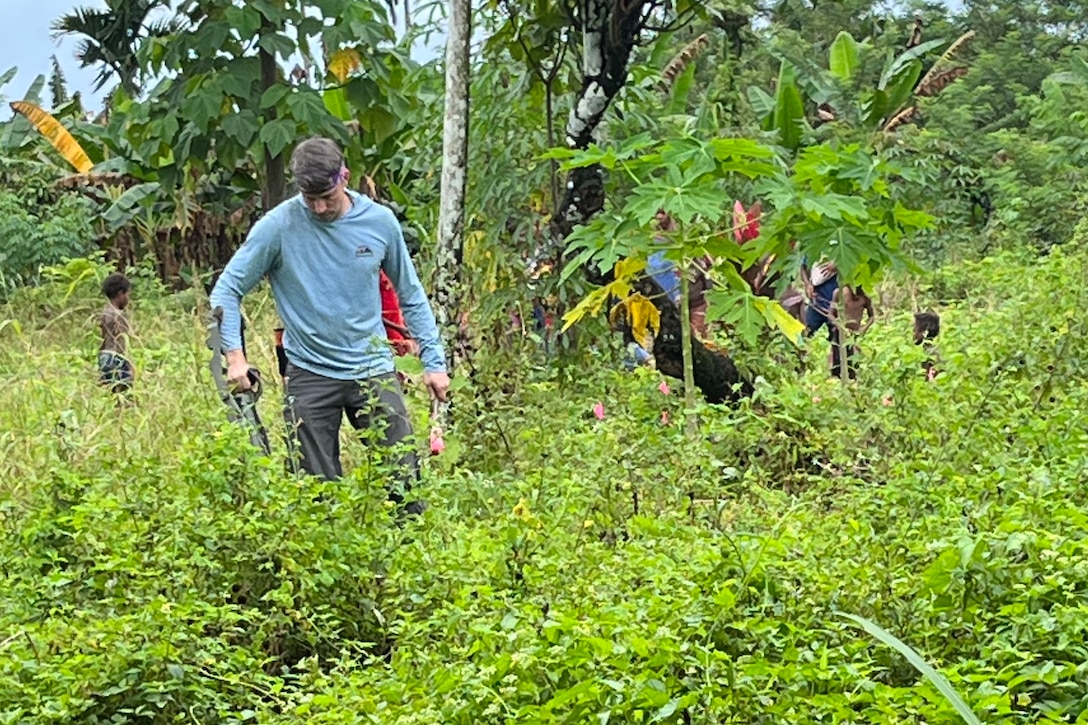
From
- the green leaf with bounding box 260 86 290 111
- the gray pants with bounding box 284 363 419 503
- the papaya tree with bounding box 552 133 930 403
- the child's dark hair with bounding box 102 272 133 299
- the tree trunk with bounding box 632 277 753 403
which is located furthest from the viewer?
the green leaf with bounding box 260 86 290 111

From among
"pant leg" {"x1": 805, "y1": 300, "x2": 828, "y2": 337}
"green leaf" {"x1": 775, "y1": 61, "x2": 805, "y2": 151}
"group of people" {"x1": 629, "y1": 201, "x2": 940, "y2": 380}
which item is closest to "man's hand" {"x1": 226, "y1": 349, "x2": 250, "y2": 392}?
"group of people" {"x1": 629, "y1": 201, "x2": 940, "y2": 380}

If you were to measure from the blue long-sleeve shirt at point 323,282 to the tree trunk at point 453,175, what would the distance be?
1.45 meters

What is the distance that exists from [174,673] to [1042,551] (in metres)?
2.03

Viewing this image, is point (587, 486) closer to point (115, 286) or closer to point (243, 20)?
point (115, 286)

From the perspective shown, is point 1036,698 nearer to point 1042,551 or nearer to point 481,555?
point 1042,551

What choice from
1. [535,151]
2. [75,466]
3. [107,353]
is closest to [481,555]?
[75,466]

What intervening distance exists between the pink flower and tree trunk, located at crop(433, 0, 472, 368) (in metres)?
1.11

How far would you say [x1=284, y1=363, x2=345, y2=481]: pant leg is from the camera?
5.58 meters

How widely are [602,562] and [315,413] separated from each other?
184 cm

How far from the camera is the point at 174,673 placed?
368cm

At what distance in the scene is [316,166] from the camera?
5301 mm

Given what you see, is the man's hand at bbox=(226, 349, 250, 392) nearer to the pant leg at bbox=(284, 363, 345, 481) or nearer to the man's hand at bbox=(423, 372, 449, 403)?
the pant leg at bbox=(284, 363, 345, 481)

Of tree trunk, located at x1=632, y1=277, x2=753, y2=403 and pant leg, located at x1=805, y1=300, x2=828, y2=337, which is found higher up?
tree trunk, located at x1=632, y1=277, x2=753, y2=403

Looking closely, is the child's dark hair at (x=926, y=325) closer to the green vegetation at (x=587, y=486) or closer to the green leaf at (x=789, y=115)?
the green vegetation at (x=587, y=486)
